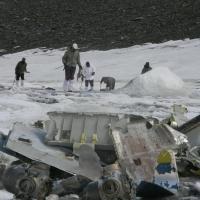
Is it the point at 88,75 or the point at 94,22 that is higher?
the point at 94,22

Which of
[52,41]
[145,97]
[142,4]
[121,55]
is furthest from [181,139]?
[142,4]

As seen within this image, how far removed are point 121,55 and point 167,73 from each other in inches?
879

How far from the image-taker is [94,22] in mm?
54625

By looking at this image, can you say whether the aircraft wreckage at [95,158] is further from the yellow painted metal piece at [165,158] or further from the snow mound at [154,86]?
the snow mound at [154,86]

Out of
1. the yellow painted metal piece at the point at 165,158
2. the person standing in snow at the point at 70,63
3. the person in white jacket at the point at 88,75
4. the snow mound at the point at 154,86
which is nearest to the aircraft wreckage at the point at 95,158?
the yellow painted metal piece at the point at 165,158

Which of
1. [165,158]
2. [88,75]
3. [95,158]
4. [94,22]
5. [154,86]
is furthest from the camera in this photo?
[94,22]

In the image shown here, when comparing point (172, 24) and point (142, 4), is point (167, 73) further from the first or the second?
point (142, 4)

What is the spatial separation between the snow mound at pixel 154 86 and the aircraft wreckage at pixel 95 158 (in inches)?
336

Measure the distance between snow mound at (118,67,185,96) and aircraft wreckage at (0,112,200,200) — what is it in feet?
28.0

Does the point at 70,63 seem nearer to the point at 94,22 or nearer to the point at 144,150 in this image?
the point at 144,150

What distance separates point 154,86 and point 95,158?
1049cm

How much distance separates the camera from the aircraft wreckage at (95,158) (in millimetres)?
6035

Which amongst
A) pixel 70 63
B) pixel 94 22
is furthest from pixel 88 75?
pixel 94 22

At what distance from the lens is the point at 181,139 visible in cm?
745
